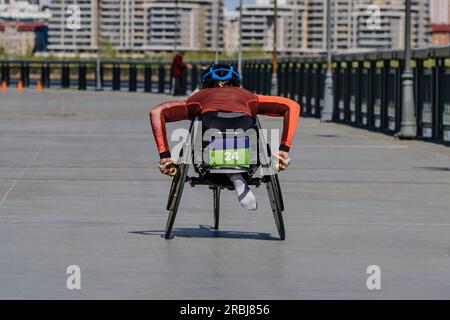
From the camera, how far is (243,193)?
38.6ft

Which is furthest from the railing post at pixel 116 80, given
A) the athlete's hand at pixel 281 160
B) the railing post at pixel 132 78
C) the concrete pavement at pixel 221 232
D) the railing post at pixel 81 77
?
the athlete's hand at pixel 281 160

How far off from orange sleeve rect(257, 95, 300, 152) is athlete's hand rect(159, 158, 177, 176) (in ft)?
2.73

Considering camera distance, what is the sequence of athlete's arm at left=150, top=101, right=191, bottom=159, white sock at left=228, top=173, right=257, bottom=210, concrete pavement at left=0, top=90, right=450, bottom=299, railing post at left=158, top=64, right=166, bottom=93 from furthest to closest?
railing post at left=158, top=64, right=166, bottom=93
athlete's arm at left=150, top=101, right=191, bottom=159
white sock at left=228, top=173, right=257, bottom=210
concrete pavement at left=0, top=90, right=450, bottom=299

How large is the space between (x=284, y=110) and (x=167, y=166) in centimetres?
107

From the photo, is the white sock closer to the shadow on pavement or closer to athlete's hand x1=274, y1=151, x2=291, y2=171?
athlete's hand x1=274, y1=151, x2=291, y2=171

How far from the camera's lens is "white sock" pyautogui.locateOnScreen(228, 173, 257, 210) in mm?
11672

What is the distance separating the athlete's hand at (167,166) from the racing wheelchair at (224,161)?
7cm

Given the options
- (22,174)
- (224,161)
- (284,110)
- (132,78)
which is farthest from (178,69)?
(224,161)

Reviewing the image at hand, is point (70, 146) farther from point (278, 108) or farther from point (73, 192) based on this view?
point (278, 108)

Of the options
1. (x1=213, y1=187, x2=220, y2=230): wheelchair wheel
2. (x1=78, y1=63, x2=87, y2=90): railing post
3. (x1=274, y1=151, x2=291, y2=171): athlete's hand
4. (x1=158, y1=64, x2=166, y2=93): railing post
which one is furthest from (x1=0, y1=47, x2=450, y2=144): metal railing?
(x1=78, y1=63, x2=87, y2=90): railing post

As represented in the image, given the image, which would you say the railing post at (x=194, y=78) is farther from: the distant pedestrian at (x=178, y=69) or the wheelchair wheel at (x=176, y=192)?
the wheelchair wheel at (x=176, y=192)

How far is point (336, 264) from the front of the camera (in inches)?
430
